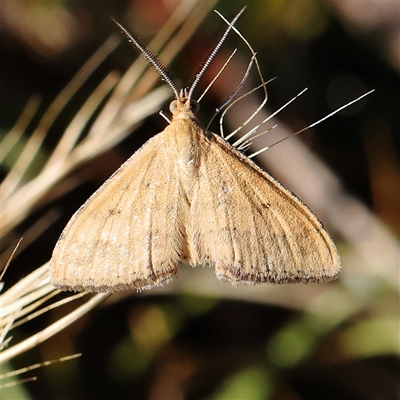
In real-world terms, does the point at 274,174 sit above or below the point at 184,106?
above

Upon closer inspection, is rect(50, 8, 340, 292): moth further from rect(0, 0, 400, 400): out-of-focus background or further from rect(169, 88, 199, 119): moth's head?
rect(0, 0, 400, 400): out-of-focus background

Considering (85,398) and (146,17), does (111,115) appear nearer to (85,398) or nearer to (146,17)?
(146,17)

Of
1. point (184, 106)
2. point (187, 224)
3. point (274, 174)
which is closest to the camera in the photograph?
point (187, 224)

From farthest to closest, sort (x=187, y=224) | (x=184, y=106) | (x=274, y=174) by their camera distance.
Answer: (x=274, y=174) → (x=184, y=106) → (x=187, y=224)

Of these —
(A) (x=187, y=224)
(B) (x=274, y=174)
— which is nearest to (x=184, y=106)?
(A) (x=187, y=224)

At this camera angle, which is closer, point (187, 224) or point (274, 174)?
point (187, 224)

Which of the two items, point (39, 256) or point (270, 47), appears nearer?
point (39, 256)

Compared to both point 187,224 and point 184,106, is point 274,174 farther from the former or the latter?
point 187,224

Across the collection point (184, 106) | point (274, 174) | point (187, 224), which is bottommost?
point (187, 224)

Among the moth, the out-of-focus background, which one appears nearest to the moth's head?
the moth

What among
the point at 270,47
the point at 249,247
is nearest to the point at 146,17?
the point at 270,47
